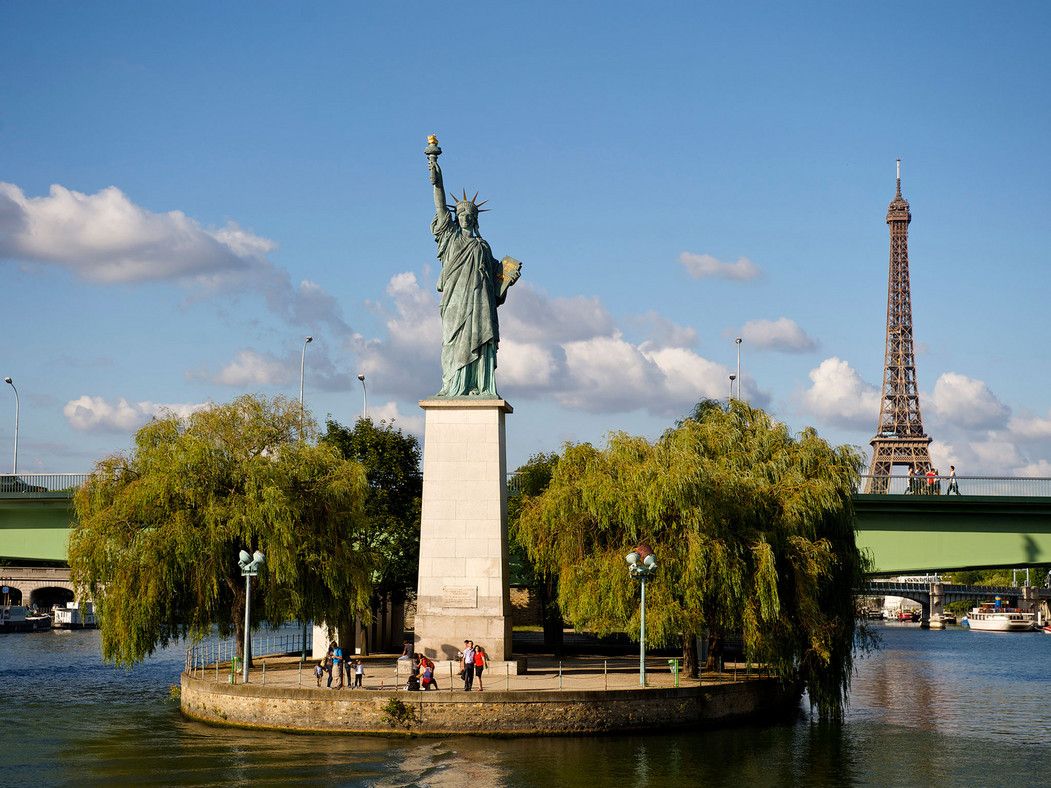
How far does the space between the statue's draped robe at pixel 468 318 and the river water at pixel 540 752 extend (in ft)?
42.1

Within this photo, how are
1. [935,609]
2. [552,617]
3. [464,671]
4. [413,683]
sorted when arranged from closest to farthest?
[413,683] < [464,671] < [552,617] < [935,609]

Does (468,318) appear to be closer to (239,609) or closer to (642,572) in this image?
(642,572)

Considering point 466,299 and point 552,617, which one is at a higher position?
point 466,299

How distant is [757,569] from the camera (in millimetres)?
41375

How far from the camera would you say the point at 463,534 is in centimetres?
4212

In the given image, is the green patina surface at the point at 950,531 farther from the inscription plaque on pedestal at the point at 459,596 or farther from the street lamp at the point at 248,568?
the inscription plaque on pedestal at the point at 459,596

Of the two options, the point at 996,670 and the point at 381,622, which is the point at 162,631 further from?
the point at 996,670

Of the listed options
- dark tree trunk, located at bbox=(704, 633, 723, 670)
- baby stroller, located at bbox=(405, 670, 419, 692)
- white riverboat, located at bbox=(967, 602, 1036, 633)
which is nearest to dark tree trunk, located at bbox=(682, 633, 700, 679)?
dark tree trunk, located at bbox=(704, 633, 723, 670)

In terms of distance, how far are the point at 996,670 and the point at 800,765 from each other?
130ft

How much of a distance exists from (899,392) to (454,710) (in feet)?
371

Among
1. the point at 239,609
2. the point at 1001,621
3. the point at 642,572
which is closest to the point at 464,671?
the point at 642,572

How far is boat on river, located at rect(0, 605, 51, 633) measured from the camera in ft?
337

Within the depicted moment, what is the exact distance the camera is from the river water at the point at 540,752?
30703 millimetres

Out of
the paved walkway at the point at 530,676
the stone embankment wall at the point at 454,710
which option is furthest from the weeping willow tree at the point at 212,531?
the stone embankment wall at the point at 454,710
